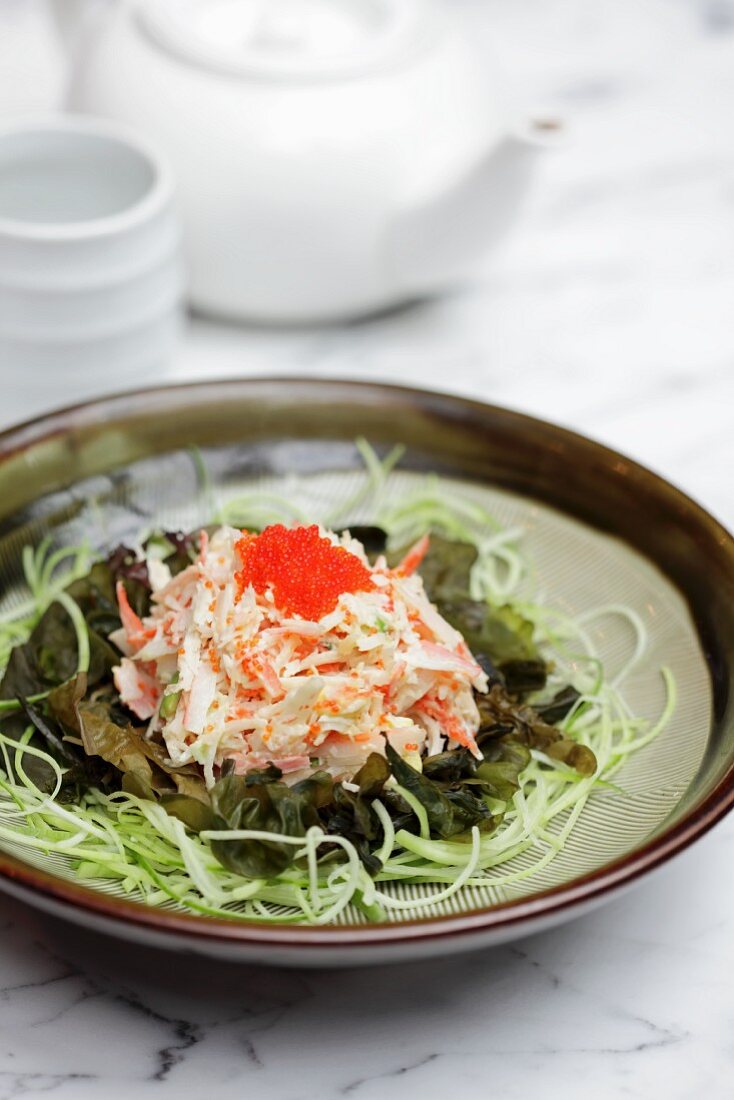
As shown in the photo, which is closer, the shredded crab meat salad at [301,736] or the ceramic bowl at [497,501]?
the shredded crab meat salad at [301,736]

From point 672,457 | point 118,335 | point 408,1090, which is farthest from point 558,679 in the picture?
point 118,335

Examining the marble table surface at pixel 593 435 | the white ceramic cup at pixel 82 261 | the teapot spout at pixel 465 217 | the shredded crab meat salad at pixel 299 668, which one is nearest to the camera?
the marble table surface at pixel 593 435

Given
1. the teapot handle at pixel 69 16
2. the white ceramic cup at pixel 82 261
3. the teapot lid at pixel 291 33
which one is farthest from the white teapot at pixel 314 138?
the teapot handle at pixel 69 16

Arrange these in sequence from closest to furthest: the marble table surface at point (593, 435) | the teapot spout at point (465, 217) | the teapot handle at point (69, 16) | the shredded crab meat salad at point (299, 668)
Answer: the marble table surface at point (593, 435) < the shredded crab meat salad at point (299, 668) < the teapot spout at point (465, 217) < the teapot handle at point (69, 16)

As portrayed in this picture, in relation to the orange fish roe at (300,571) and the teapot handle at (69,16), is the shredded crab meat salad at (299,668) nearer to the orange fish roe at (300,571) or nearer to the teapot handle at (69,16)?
the orange fish roe at (300,571)

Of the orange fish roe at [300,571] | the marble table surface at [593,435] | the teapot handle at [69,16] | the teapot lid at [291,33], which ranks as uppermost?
the teapot lid at [291,33]

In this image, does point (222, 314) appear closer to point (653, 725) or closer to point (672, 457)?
point (672, 457)

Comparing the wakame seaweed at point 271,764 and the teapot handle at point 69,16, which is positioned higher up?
the teapot handle at point 69,16
